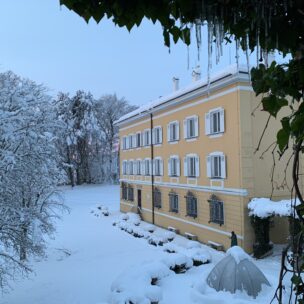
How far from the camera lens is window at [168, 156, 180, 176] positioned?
22986 millimetres

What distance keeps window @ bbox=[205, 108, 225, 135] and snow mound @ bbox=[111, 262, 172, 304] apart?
788cm

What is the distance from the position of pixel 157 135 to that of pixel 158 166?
213 cm

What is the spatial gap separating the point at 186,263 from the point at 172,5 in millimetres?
13883

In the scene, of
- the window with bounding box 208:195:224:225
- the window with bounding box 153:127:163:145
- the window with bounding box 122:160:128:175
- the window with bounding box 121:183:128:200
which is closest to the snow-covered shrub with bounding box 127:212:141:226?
the window with bounding box 121:183:128:200

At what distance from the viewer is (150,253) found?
18422mm

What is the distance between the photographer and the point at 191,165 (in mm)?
21500

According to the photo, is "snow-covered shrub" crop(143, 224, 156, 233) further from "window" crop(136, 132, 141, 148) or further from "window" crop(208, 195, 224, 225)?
"window" crop(136, 132, 141, 148)

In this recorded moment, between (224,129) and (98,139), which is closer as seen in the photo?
(224,129)

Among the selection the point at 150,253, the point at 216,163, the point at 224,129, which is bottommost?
the point at 150,253

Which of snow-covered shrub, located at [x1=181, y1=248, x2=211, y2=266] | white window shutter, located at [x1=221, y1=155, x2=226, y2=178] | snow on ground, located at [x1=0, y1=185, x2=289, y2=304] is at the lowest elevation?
snow on ground, located at [x1=0, y1=185, x2=289, y2=304]

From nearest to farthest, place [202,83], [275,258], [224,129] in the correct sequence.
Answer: [275,258], [224,129], [202,83]

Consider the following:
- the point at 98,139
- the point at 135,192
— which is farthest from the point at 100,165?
the point at 135,192

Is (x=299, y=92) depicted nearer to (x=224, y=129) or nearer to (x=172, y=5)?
(x=172, y=5)

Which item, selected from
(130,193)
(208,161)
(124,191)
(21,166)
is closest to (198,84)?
(208,161)
